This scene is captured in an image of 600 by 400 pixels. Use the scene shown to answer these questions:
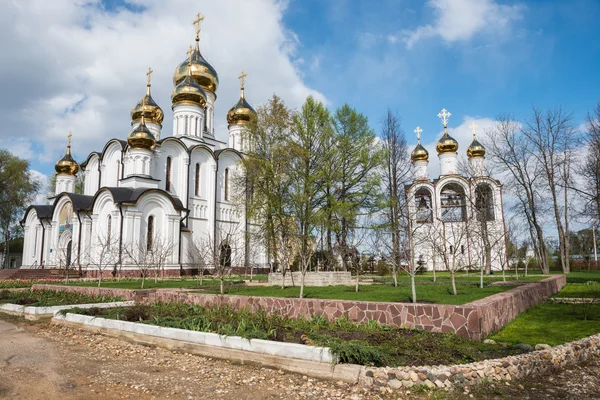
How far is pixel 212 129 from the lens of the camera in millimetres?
38562

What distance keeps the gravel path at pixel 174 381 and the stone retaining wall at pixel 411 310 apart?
1.58m

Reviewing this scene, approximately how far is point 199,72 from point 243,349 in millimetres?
34314

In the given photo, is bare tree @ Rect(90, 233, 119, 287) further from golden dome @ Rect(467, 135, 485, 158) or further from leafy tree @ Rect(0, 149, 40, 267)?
golden dome @ Rect(467, 135, 485, 158)

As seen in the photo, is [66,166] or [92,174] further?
[66,166]

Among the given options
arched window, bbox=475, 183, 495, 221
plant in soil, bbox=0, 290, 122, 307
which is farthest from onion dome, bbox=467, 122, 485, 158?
plant in soil, bbox=0, 290, 122, 307

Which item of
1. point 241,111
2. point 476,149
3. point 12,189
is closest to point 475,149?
point 476,149

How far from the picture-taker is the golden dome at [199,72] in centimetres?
3686

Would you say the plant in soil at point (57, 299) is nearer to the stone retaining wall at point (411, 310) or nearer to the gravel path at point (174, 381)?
the stone retaining wall at point (411, 310)

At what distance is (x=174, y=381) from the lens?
18.2ft

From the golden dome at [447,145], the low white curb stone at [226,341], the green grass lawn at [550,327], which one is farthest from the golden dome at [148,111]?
the green grass lawn at [550,327]

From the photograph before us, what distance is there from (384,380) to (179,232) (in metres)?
25.6

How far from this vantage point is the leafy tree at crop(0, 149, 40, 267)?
131ft

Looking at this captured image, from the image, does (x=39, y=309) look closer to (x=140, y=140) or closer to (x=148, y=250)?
(x=148, y=250)

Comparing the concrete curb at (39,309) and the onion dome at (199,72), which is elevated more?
the onion dome at (199,72)
